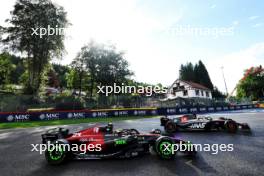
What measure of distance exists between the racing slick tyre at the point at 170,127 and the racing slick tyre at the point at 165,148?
4564 millimetres

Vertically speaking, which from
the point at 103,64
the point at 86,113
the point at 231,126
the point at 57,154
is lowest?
the point at 57,154

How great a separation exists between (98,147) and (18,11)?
86.7ft

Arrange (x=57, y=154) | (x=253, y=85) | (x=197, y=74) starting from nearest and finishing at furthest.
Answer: (x=57, y=154) < (x=253, y=85) < (x=197, y=74)

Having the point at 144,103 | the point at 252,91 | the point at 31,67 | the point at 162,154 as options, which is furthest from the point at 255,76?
the point at 162,154

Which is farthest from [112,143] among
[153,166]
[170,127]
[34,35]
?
[34,35]

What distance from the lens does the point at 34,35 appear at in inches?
1003

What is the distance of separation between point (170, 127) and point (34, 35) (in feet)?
75.6

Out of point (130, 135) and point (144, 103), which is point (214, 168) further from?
point (144, 103)

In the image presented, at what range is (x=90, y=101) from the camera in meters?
24.2

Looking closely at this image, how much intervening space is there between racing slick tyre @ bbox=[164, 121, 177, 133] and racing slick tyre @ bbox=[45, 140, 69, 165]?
18.7 ft

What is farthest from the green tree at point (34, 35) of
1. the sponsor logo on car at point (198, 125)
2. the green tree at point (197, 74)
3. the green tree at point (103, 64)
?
the green tree at point (197, 74)

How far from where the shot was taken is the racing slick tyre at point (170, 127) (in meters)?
9.57

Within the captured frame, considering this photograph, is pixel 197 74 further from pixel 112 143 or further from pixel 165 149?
pixel 112 143

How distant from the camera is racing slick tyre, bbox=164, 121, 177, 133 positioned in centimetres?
957
